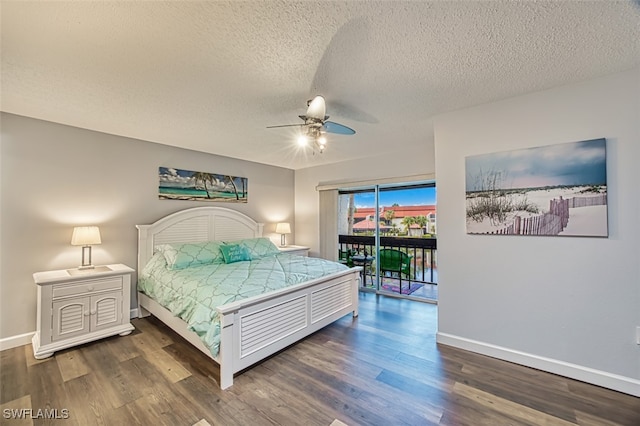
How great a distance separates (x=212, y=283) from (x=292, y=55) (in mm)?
2115

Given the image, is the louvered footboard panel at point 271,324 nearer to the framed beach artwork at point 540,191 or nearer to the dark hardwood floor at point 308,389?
the dark hardwood floor at point 308,389

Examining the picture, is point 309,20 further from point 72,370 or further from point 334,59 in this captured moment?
point 72,370

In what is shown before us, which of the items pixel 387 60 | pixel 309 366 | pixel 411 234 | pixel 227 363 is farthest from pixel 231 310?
pixel 411 234

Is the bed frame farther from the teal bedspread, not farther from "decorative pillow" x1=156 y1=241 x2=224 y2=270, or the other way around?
"decorative pillow" x1=156 y1=241 x2=224 y2=270

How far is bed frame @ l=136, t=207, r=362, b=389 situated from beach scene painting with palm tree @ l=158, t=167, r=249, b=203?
0.26m

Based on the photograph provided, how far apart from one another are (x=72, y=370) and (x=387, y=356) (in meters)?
2.86

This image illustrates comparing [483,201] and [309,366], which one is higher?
[483,201]

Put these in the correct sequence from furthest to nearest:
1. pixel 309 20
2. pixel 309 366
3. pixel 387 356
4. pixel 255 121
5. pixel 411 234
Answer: pixel 411 234, pixel 255 121, pixel 387 356, pixel 309 366, pixel 309 20

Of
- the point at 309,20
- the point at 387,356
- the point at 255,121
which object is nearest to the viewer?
the point at 309,20

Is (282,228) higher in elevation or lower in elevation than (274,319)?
higher

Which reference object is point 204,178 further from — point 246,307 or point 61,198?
point 246,307

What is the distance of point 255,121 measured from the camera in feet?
9.89

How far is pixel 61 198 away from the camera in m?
3.03

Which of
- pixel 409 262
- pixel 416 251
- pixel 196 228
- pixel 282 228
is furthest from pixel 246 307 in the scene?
pixel 416 251
